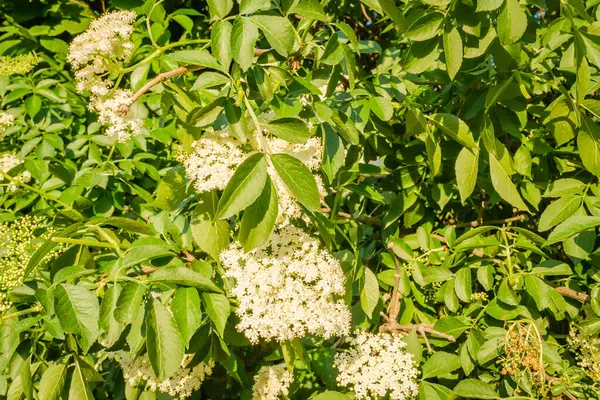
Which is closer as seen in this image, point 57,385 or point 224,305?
point 224,305

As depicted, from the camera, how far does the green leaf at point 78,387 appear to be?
4.73ft

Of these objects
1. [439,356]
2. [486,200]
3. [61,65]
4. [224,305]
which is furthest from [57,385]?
[61,65]

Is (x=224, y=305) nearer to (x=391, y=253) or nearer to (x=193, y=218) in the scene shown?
(x=193, y=218)

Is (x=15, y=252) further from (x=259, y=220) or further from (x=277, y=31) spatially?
(x=277, y=31)

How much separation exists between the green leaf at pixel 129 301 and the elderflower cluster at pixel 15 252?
50 centimetres

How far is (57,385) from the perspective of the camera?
4.66 ft

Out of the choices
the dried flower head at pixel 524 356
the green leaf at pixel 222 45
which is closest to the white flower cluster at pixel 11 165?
the green leaf at pixel 222 45

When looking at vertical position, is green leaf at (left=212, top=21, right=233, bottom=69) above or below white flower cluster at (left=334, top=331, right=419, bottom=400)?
above

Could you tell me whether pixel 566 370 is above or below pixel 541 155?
below

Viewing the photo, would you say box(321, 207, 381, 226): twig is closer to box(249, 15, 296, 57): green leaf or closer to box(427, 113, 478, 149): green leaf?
box(427, 113, 478, 149): green leaf

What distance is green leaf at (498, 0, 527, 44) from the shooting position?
127 centimetres

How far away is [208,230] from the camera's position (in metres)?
1.54

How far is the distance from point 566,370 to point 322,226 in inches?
35.7

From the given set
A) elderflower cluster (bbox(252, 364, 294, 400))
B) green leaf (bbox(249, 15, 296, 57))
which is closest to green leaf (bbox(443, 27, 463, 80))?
green leaf (bbox(249, 15, 296, 57))
